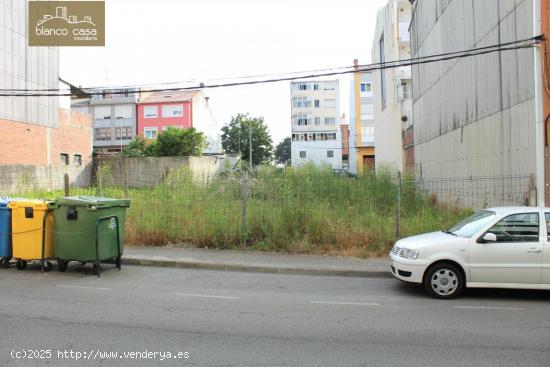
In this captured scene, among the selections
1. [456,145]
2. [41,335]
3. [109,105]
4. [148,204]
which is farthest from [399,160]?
[109,105]

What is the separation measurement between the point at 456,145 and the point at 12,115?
2448cm

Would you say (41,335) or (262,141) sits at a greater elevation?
(262,141)

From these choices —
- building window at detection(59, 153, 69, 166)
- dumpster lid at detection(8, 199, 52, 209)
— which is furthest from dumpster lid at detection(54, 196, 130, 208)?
building window at detection(59, 153, 69, 166)

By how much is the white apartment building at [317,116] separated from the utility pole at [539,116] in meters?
70.9

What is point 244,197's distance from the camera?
1185 cm

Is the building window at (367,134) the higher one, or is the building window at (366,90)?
the building window at (366,90)

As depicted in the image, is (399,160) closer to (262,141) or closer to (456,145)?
(456,145)

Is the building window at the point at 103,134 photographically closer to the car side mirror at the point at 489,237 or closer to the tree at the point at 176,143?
the tree at the point at 176,143

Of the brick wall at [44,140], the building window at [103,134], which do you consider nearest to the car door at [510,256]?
the brick wall at [44,140]

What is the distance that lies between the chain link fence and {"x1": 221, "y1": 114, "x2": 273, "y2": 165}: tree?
58416 millimetres

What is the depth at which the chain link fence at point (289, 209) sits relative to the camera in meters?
11.4

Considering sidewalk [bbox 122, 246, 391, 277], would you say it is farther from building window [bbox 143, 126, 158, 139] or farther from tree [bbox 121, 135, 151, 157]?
building window [bbox 143, 126, 158, 139]

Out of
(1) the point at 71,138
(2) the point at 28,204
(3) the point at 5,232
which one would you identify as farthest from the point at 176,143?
(2) the point at 28,204

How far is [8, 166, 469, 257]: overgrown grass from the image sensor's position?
11430 mm
